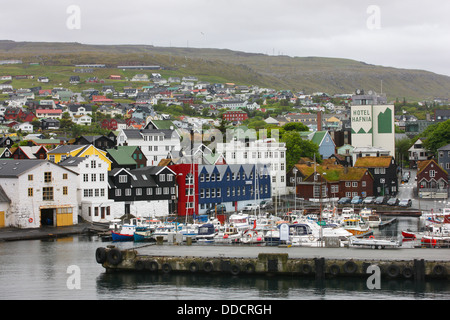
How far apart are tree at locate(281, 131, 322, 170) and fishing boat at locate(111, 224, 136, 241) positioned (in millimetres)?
33479

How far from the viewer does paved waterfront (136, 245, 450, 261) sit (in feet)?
129

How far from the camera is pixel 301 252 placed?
41562 mm

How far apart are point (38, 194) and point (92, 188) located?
581 centimetres

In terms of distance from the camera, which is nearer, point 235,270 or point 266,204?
point 235,270

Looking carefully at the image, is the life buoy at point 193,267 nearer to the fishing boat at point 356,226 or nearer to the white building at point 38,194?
the fishing boat at point 356,226

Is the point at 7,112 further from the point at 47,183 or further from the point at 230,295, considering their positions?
the point at 230,295

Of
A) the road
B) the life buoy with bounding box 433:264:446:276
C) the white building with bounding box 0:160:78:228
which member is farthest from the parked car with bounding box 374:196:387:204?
the life buoy with bounding box 433:264:446:276

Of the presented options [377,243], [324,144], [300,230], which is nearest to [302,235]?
→ [300,230]

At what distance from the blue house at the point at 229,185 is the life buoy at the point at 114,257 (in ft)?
84.9

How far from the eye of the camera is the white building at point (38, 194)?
5875cm

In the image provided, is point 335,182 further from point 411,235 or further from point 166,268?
point 166,268

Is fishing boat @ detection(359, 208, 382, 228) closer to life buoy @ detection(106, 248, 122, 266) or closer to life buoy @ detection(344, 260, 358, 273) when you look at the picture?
life buoy @ detection(344, 260, 358, 273)

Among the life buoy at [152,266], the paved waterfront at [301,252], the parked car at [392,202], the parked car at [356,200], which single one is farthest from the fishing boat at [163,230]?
the parked car at [392,202]

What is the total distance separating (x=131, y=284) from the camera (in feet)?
128
